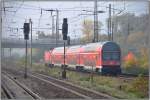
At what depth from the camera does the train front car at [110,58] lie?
1054 inches

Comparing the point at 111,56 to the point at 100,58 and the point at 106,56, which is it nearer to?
the point at 106,56

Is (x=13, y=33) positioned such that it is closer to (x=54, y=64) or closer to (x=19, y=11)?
(x=19, y=11)

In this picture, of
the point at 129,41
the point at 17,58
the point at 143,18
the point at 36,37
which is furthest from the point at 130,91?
the point at 143,18

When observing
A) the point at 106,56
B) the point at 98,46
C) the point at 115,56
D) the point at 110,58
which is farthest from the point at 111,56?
the point at 98,46

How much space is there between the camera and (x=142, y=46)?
95.0ft

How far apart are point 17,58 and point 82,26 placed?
6.81 meters

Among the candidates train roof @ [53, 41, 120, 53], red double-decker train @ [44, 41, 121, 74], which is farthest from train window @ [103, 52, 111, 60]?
train roof @ [53, 41, 120, 53]

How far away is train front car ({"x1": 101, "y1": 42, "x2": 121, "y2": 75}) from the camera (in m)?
26.8

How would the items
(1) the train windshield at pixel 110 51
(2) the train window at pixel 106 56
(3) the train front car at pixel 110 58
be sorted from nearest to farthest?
1. (3) the train front car at pixel 110 58
2. (2) the train window at pixel 106 56
3. (1) the train windshield at pixel 110 51

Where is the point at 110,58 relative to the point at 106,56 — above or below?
below

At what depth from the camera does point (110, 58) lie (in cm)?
2755

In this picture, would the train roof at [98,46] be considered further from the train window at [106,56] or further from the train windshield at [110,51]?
the train window at [106,56]

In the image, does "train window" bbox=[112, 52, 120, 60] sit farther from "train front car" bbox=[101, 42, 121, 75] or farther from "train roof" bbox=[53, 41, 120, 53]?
"train roof" bbox=[53, 41, 120, 53]

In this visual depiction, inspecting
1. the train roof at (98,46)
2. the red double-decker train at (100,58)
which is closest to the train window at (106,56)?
the red double-decker train at (100,58)
